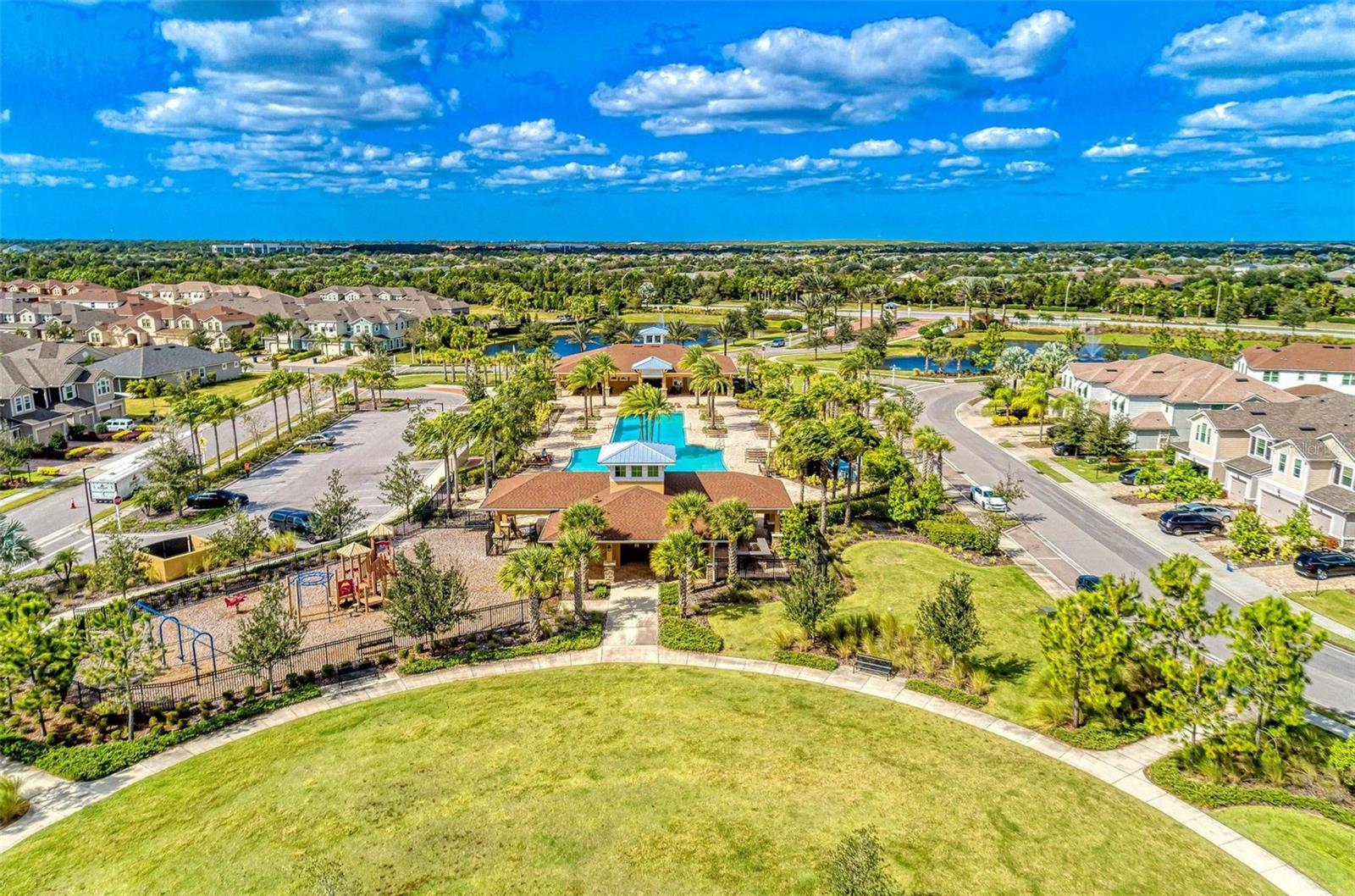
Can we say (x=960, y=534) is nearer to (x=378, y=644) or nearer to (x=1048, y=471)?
(x=1048, y=471)

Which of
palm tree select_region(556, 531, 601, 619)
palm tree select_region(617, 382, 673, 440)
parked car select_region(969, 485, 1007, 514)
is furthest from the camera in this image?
palm tree select_region(617, 382, 673, 440)

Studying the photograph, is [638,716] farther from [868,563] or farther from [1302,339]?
[1302,339]

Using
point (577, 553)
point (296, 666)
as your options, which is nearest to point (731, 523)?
point (577, 553)

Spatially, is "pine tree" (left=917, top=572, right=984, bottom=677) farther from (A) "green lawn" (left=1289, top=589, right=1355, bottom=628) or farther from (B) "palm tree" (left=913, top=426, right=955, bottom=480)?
(B) "palm tree" (left=913, top=426, right=955, bottom=480)

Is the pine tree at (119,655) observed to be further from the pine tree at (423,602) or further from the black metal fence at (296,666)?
the pine tree at (423,602)

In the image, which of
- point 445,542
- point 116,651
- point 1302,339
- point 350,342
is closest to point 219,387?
point 350,342

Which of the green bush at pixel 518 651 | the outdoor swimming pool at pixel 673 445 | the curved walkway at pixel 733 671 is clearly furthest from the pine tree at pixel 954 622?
the outdoor swimming pool at pixel 673 445

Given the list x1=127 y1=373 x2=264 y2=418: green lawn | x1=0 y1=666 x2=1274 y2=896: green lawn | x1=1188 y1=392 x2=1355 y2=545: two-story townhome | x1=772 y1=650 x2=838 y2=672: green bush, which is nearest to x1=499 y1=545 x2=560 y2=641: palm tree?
x1=0 y1=666 x2=1274 y2=896: green lawn
